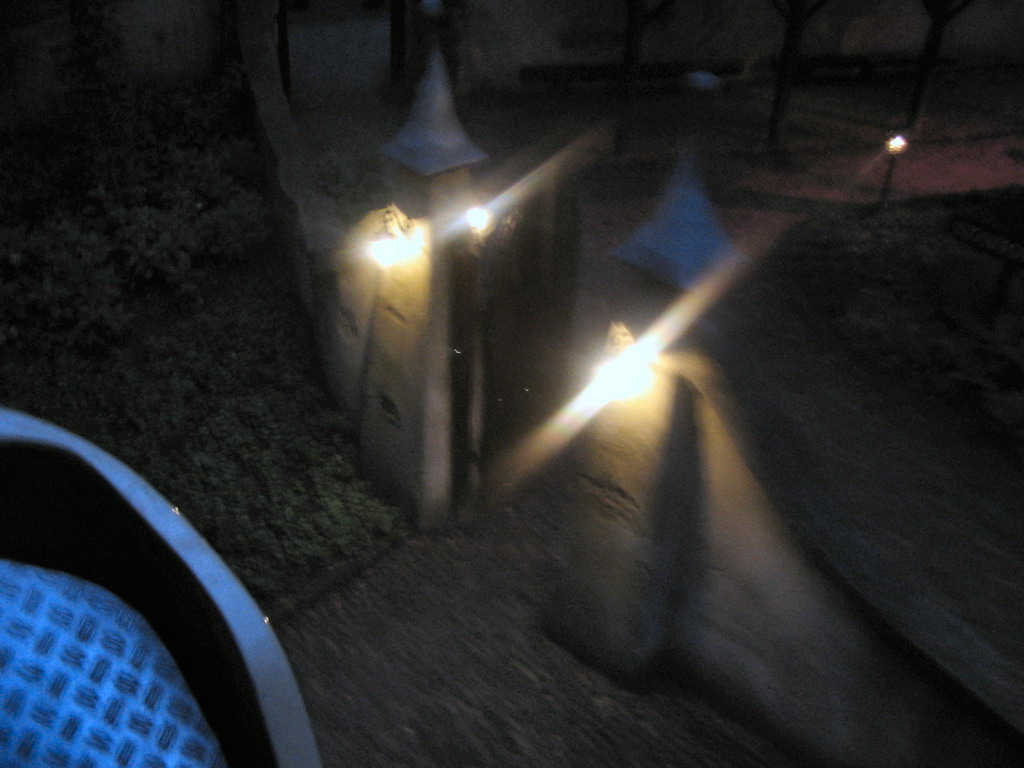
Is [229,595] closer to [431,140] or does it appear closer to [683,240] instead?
[683,240]

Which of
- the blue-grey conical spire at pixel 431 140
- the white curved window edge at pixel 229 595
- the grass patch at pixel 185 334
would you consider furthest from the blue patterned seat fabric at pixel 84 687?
the grass patch at pixel 185 334

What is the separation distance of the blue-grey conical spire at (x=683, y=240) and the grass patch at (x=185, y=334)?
3.64 meters

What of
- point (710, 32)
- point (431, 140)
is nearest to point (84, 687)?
point (431, 140)

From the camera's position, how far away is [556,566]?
629 centimetres

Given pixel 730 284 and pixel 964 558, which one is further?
pixel 730 284

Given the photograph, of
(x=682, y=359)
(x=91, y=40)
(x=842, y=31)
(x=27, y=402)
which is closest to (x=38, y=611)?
(x=682, y=359)

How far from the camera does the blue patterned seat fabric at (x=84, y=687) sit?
→ 8.11 feet

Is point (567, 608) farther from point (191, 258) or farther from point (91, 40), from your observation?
point (91, 40)

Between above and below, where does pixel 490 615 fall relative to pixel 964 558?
below

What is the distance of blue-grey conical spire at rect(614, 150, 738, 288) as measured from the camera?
3.53m

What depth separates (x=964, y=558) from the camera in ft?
16.3

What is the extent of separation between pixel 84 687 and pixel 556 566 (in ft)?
13.1

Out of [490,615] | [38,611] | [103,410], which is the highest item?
[103,410]

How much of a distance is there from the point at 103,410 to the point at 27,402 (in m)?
0.55
